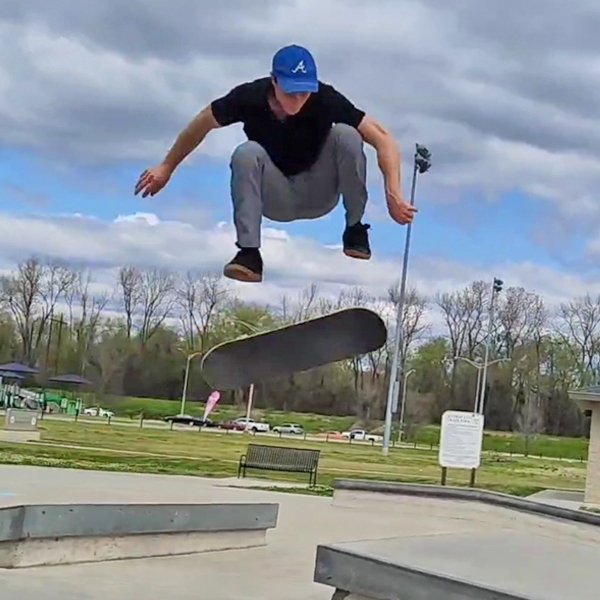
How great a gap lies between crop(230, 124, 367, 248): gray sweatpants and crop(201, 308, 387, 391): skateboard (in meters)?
0.79

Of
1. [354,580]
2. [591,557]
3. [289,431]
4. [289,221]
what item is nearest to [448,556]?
[354,580]

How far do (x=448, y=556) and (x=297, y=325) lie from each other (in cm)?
214

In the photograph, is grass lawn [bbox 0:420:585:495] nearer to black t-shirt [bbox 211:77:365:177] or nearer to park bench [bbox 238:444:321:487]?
park bench [bbox 238:444:321:487]

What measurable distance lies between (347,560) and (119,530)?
2984mm

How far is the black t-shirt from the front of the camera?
5.80 m

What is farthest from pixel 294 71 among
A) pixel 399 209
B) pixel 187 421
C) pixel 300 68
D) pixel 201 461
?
pixel 187 421

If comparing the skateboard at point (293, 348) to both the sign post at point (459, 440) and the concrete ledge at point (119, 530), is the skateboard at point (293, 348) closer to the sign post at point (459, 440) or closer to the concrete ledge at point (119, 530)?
the concrete ledge at point (119, 530)

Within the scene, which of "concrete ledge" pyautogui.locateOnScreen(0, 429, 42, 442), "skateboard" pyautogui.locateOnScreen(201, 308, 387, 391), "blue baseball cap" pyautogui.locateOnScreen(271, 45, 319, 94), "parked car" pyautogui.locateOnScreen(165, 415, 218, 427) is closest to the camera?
"blue baseball cap" pyautogui.locateOnScreen(271, 45, 319, 94)

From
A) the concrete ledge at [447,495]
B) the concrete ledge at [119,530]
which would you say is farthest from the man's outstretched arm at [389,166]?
the concrete ledge at [447,495]

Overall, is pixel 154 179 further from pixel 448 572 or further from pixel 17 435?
pixel 17 435

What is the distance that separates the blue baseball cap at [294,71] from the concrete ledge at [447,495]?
8.63 m

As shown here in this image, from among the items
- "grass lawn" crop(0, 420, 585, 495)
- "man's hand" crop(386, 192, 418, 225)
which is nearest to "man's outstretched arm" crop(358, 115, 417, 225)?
"man's hand" crop(386, 192, 418, 225)

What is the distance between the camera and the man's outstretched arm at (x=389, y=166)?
236 inches

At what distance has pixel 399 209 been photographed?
6000mm
